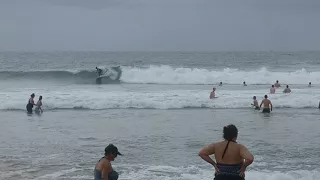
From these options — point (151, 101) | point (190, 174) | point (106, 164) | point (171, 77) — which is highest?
point (171, 77)

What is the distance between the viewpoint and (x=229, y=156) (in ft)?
21.7

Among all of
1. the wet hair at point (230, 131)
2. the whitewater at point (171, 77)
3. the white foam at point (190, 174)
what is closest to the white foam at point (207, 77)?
the whitewater at point (171, 77)

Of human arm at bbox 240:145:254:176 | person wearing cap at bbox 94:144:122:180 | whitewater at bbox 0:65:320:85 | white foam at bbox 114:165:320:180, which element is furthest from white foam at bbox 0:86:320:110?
human arm at bbox 240:145:254:176

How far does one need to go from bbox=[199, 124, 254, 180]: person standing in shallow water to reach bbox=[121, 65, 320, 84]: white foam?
4266 cm

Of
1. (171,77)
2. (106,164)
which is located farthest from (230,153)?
(171,77)

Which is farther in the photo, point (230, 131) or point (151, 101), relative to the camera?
point (151, 101)

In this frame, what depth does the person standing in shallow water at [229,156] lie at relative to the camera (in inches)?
258

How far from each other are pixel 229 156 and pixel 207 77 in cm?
4599

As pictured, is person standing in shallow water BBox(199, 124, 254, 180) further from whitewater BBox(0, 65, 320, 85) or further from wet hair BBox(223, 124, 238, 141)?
whitewater BBox(0, 65, 320, 85)

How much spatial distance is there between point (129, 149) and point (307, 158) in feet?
17.5

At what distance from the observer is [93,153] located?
1500 centimetres

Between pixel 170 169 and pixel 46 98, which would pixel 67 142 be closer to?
pixel 170 169

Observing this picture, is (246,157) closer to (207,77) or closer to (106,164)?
(106,164)

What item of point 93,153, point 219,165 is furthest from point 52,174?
point 219,165
